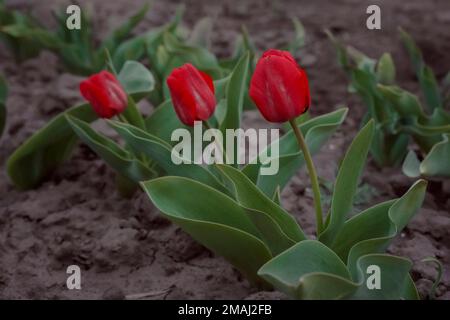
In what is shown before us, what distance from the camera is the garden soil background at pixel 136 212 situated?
205 centimetres

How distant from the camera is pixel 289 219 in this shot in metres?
1.76

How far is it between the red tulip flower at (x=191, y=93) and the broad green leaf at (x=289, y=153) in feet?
0.81

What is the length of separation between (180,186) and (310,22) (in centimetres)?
211

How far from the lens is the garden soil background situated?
80.7 inches

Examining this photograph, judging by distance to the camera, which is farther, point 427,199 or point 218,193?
point 427,199

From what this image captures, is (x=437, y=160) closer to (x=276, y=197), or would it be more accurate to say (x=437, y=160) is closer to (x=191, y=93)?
(x=276, y=197)

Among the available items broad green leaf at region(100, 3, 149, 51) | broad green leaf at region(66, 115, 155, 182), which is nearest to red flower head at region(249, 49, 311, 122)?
broad green leaf at region(66, 115, 155, 182)

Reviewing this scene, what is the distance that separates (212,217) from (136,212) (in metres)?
0.58

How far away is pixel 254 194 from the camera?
172 centimetres

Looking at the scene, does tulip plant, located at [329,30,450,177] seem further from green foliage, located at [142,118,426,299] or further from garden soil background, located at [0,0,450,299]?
green foliage, located at [142,118,426,299]
